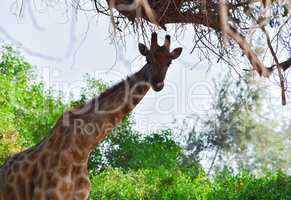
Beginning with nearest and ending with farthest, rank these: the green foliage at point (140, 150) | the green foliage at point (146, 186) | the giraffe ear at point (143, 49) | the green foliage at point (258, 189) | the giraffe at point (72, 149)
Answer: the giraffe ear at point (143, 49) → the giraffe at point (72, 149) → the green foliage at point (258, 189) → the green foliage at point (146, 186) → the green foliage at point (140, 150)

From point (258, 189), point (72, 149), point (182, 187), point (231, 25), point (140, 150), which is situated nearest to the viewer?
point (231, 25)

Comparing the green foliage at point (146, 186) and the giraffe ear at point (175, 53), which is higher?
the giraffe ear at point (175, 53)

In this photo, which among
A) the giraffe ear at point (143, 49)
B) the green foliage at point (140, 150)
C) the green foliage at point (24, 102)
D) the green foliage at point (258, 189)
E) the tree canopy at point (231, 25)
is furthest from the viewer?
the green foliage at point (140, 150)

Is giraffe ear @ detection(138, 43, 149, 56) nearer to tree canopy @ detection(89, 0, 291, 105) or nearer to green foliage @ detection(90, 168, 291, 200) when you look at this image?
tree canopy @ detection(89, 0, 291, 105)

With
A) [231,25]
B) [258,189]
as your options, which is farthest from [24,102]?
[231,25]

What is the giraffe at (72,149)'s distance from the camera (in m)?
2.63

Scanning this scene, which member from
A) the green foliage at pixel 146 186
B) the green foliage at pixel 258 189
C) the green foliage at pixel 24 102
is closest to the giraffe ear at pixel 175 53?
the green foliage at pixel 258 189

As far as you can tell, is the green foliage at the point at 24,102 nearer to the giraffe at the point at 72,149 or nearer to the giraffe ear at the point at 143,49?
the giraffe at the point at 72,149

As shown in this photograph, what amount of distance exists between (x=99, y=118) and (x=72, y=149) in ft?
0.54

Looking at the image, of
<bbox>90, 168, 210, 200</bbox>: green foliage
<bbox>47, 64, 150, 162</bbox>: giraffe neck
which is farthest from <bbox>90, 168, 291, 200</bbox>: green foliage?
<bbox>47, 64, 150, 162</bbox>: giraffe neck

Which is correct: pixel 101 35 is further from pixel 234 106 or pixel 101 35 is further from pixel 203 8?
pixel 234 106

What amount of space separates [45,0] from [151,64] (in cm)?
61

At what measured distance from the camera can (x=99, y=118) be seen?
267 cm

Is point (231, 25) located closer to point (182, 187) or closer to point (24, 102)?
point (182, 187)
